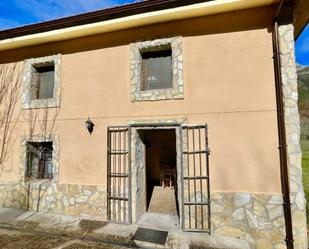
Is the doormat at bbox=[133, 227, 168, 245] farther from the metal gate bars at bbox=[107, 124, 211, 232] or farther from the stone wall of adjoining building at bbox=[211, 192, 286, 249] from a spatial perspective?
the stone wall of adjoining building at bbox=[211, 192, 286, 249]

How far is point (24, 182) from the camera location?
6.15 m

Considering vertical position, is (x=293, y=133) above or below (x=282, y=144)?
above

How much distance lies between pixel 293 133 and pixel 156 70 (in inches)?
134

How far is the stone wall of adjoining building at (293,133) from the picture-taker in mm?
4074

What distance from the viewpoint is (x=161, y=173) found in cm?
859

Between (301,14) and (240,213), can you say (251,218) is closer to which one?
(240,213)

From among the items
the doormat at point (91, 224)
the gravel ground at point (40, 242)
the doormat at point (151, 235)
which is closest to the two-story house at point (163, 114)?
the doormat at point (91, 224)

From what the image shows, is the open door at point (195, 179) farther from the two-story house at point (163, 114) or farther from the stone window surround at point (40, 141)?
the stone window surround at point (40, 141)

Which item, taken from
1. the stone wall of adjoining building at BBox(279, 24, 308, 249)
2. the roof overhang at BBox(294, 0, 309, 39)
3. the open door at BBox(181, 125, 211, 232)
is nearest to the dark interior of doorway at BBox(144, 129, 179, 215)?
the open door at BBox(181, 125, 211, 232)

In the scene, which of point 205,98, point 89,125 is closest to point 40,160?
point 89,125

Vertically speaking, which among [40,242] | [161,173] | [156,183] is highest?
[161,173]

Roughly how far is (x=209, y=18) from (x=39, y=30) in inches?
179

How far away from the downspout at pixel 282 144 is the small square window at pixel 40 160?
19.9 feet

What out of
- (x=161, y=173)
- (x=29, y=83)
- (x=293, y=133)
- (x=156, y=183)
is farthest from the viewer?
(x=156, y=183)
